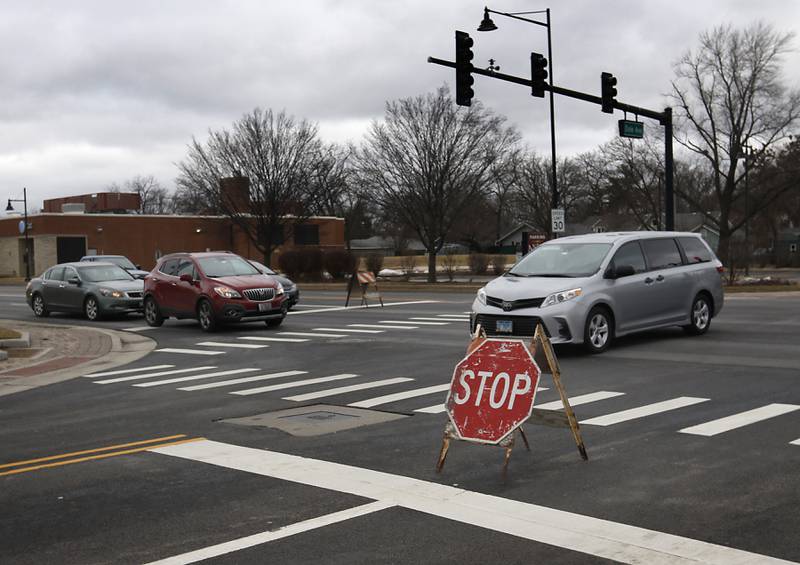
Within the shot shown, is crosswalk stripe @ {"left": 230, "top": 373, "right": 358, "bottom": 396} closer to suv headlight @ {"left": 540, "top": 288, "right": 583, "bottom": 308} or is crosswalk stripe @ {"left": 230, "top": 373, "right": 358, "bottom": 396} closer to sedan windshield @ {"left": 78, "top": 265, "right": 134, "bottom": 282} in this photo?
suv headlight @ {"left": 540, "top": 288, "right": 583, "bottom": 308}

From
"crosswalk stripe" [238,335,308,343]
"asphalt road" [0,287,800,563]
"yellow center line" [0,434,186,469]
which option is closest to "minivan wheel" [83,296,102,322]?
"crosswalk stripe" [238,335,308,343]

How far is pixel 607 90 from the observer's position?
2344 centimetres

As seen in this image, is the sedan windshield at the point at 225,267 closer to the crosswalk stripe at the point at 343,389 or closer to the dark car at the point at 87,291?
the dark car at the point at 87,291

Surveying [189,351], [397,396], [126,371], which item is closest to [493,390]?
[397,396]

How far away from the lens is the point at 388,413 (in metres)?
9.34

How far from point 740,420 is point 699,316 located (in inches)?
316

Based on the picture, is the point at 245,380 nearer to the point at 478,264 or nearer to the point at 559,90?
the point at 559,90

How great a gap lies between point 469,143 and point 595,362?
31.6m

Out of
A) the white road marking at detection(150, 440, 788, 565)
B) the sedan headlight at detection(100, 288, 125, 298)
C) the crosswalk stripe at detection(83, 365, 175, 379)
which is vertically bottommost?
the crosswalk stripe at detection(83, 365, 175, 379)

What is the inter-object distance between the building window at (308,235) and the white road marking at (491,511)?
72.7 meters

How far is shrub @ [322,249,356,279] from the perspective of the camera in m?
49.9

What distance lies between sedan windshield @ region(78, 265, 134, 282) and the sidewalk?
4060 millimetres

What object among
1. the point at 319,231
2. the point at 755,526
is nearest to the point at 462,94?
the point at 755,526

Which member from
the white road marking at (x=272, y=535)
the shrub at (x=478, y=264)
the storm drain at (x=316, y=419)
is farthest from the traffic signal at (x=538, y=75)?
the shrub at (x=478, y=264)
